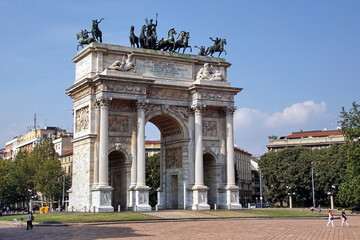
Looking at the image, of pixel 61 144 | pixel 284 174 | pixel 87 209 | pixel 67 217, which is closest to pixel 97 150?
pixel 87 209

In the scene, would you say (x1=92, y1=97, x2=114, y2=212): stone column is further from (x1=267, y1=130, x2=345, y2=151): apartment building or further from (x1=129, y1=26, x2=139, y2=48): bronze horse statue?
(x1=267, y1=130, x2=345, y2=151): apartment building

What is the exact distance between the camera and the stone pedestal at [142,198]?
46.7 meters

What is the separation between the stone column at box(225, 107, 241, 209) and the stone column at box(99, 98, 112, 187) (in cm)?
1256

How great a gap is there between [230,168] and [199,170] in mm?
3735

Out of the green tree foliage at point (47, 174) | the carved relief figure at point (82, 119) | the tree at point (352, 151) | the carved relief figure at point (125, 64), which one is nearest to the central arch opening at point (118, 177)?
the carved relief figure at point (82, 119)

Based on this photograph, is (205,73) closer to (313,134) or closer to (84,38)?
(84,38)

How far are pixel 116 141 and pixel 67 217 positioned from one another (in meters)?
10.8

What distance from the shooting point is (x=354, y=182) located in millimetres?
54156

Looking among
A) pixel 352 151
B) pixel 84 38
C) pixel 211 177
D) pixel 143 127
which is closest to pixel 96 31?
pixel 84 38

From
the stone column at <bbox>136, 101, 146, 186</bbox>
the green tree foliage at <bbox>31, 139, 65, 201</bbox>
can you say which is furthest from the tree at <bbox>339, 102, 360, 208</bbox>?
the green tree foliage at <bbox>31, 139, 65, 201</bbox>

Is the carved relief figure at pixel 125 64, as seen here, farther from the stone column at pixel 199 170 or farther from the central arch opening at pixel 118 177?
the central arch opening at pixel 118 177

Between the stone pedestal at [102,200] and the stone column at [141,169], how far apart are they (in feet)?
8.18

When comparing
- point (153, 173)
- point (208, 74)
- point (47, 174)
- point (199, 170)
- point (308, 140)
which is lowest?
point (199, 170)

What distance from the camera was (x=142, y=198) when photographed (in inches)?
1855
